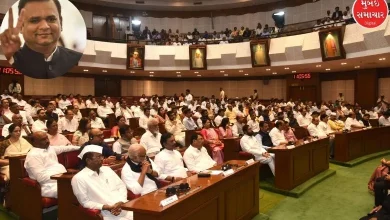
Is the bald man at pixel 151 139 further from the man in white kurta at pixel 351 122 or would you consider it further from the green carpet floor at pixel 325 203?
the man in white kurta at pixel 351 122

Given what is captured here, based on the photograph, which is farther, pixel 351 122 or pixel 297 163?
pixel 351 122

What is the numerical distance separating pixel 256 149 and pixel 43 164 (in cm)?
400

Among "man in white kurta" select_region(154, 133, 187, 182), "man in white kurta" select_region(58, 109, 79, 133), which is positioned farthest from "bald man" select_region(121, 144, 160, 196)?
"man in white kurta" select_region(58, 109, 79, 133)

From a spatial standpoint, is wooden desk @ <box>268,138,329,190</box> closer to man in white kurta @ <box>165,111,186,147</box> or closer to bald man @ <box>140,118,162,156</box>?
bald man @ <box>140,118,162,156</box>

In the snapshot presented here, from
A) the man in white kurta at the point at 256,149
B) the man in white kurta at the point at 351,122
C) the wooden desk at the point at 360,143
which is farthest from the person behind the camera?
the man in white kurta at the point at 351,122

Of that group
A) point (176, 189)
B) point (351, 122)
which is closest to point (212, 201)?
point (176, 189)

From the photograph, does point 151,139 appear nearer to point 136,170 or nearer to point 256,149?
point 256,149

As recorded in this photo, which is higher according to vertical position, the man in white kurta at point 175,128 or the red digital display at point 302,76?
the red digital display at point 302,76

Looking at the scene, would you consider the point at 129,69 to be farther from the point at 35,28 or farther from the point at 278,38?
the point at 35,28

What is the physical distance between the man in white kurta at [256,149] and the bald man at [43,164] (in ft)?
11.8

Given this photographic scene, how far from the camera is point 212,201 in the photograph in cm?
365

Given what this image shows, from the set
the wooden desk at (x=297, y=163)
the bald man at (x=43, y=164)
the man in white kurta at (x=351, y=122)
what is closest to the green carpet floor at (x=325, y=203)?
the wooden desk at (x=297, y=163)

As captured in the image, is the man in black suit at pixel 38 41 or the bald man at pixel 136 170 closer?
the bald man at pixel 136 170

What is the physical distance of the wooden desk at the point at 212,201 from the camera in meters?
2.87
